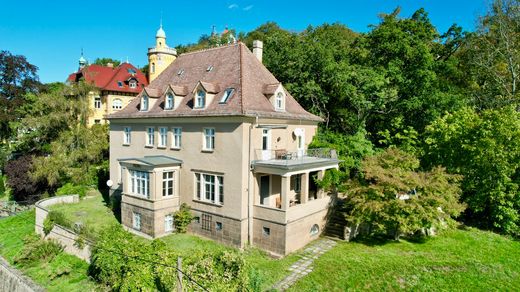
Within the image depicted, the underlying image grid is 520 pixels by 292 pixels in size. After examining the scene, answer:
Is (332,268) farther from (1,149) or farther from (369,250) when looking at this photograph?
(1,149)

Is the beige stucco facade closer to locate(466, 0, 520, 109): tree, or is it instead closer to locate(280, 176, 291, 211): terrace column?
locate(280, 176, 291, 211): terrace column

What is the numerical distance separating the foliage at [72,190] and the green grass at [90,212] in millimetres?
541

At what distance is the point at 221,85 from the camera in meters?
21.5

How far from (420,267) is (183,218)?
13.4 m

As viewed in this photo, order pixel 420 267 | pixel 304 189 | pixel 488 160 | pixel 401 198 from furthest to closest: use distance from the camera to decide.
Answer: pixel 488 160, pixel 304 189, pixel 401 198, pixel 420 267

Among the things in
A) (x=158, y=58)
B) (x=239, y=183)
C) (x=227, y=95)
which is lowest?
(x=239, y=183)

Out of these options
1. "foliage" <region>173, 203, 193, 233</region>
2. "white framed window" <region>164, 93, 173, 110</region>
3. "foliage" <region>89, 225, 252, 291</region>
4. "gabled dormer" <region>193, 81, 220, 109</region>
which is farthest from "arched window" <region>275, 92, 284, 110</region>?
"foliage" <region>89, 225, 252, 291</region>

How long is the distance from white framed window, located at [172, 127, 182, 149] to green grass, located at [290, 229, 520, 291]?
36.6 feet

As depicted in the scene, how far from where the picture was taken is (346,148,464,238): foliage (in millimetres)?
18188

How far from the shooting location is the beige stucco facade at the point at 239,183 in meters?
19.0

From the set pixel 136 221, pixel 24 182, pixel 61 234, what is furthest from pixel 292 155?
pixel 24 182

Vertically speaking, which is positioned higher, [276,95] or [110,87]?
[110,87]

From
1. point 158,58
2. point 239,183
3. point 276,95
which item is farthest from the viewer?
point 158,58

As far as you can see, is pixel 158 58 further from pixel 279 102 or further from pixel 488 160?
pixel 488 160
